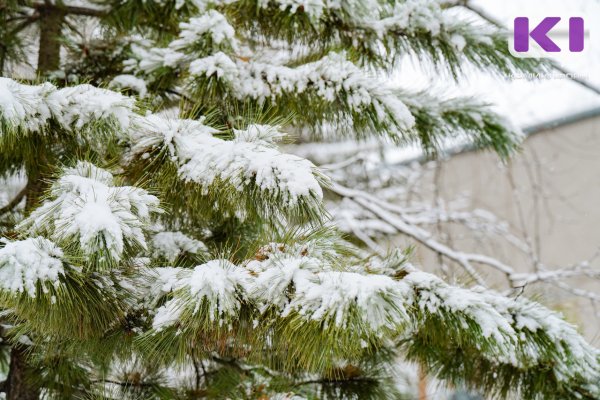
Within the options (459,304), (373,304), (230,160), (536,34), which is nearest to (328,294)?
(373,304)

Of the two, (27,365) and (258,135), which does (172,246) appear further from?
(27,365)

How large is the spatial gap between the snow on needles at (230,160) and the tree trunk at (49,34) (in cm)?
80

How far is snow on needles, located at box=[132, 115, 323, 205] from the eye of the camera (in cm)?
77

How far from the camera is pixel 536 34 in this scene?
64.6 inches

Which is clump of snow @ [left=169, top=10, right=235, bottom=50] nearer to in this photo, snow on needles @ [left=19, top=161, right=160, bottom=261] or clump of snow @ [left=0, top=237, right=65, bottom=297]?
snow on needles @ [left=19, top=161, right=160, bottom=261]

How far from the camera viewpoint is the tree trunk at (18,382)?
1307 mm

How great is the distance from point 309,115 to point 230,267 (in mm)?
505

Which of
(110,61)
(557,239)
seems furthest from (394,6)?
(557,239)

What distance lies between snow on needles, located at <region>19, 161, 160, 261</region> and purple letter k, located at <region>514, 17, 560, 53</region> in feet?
3.14

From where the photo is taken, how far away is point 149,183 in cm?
95

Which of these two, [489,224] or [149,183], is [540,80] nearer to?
[149,183]

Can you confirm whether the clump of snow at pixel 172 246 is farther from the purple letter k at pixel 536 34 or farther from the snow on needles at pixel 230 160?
the purple letter k at pixel 536 34

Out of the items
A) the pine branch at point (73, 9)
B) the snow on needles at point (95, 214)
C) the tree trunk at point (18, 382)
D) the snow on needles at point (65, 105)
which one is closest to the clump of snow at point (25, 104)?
the snow on needles at point (65, 105)

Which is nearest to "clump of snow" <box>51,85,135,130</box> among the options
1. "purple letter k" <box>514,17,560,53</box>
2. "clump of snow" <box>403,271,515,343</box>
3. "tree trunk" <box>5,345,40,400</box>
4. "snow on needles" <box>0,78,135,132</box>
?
"snow on needles" <box>0,78,135,132</box>
